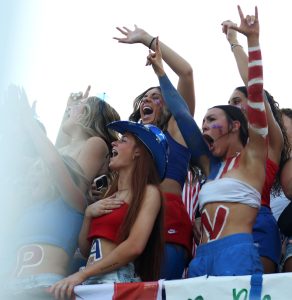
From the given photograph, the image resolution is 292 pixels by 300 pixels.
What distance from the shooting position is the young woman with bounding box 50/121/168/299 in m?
2.45

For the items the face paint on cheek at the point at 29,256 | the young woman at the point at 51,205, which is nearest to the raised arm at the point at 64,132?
the young woman at the point at 51,205

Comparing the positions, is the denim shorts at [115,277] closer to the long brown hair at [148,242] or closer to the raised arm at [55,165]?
the long brown hair at [148,242]

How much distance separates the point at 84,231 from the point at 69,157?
1.50 feet

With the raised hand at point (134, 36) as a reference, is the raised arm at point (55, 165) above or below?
below

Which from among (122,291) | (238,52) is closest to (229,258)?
(122,291)

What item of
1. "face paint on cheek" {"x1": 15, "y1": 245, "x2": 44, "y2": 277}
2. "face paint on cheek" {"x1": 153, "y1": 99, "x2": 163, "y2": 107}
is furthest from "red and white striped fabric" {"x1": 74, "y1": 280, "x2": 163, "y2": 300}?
"face paint on cheek" {"x1": 153, "y1": 99, "x2": 163, "y2": 107}

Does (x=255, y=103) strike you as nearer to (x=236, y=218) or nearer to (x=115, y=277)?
(x=236, y=218)

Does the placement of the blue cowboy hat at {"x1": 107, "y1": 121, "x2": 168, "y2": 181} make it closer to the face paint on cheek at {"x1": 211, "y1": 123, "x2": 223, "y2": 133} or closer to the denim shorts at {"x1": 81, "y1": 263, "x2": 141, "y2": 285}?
the face paint on cheek at {"x1": 211, "y1": 123, "x2": 223, "y2": 133}

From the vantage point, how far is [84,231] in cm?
271

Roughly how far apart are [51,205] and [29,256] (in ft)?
0.97

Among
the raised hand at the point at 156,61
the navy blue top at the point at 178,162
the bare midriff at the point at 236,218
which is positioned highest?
the raised hand at the point at 156,61

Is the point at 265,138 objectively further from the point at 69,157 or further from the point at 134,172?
the point at 69,157

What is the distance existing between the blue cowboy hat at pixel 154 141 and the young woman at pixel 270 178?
21.7 inches

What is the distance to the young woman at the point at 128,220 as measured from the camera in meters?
2.45
